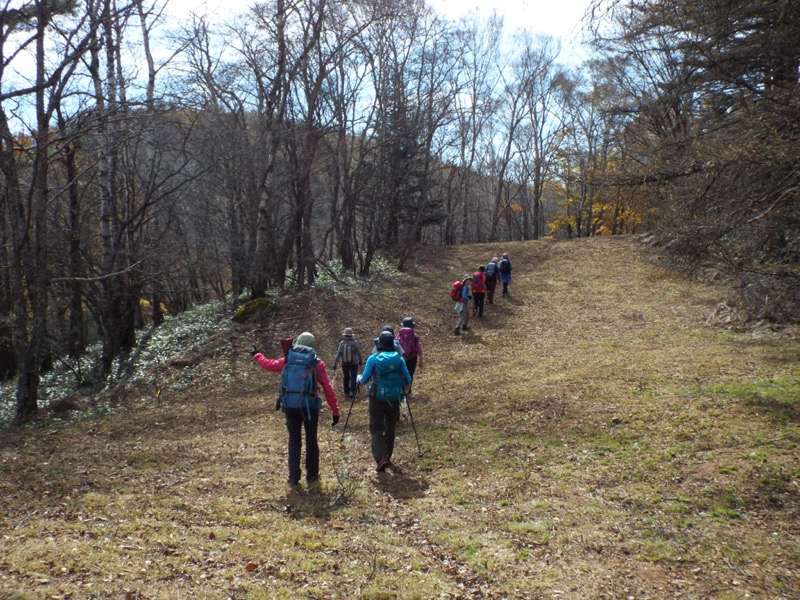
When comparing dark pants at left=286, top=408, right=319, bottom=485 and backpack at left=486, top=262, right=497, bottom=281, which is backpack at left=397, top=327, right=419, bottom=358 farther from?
backpack at left=486, top=262, right=497, bottom=281

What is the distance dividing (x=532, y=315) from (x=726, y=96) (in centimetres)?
1200

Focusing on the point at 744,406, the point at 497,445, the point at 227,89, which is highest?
the point at 227,89

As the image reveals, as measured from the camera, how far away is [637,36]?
766cm

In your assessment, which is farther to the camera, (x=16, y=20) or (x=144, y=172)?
(x=144, y=172)

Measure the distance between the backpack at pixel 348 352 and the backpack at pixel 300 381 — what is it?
13.9ft

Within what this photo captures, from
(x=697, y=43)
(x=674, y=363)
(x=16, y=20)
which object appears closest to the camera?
(x=697, y=43)

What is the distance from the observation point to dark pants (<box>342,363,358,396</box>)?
11.8m

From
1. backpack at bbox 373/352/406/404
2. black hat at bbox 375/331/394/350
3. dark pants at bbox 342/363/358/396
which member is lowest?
dark pants at bbox 342/363/358/396

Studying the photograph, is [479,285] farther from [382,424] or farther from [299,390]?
[299,390]

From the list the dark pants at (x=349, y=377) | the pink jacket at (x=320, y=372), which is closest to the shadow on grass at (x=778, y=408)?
the pink jacket at (x=320, y=372)

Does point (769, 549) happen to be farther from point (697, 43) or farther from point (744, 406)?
point (697, 43)

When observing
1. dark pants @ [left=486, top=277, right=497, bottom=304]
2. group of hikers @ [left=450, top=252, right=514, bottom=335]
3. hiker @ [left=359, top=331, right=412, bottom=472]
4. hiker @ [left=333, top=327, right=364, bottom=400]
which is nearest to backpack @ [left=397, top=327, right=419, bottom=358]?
hiker @ [left=333, top=327, right=364, bottom=400]

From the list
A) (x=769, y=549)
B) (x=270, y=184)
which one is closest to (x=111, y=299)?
(x=270, y=184)

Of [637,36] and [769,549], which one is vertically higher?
[637,36]
